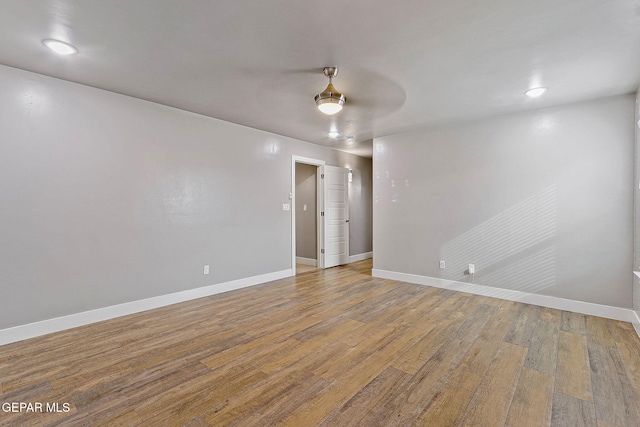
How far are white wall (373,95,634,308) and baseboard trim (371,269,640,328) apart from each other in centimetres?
7

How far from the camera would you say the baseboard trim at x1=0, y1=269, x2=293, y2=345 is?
107 inches

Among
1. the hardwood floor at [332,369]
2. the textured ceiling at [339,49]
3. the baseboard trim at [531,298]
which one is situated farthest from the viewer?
the baseboard trim at [531,298]

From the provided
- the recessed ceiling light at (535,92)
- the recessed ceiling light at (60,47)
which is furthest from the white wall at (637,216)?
the recessed ceiling light at (60,47)

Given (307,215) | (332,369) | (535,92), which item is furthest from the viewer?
(307,215)

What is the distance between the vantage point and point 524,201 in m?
3.88

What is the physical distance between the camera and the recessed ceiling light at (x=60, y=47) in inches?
89.4

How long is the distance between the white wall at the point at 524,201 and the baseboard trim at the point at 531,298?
7 centimetres

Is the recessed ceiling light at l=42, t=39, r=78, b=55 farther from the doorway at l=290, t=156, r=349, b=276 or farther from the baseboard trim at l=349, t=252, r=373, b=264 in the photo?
the baseboard trim at l=349, t=252, r=373, b=264

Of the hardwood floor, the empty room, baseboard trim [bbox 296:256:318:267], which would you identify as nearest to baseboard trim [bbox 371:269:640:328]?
the empty room

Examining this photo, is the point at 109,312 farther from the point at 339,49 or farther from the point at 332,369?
the point at 339,49

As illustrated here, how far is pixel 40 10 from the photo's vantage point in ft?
6.27

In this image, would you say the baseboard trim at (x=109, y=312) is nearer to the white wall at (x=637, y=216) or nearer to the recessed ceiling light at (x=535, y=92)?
the recessed ceiling light at (x=535, y=92)

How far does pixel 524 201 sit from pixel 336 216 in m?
3.44

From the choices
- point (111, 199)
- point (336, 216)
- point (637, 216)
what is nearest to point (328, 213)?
point (336, 216)
